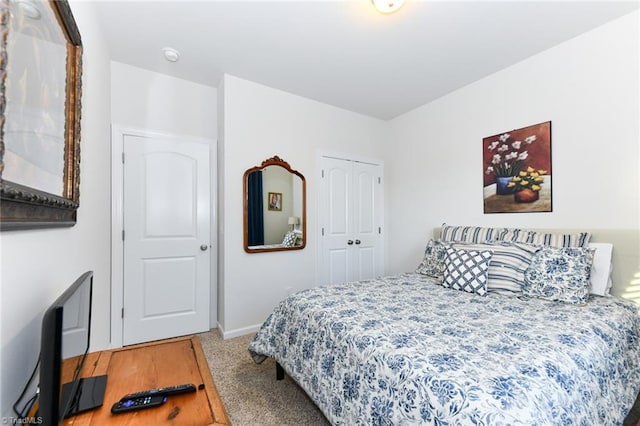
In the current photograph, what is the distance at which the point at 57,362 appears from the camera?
2.05 feet

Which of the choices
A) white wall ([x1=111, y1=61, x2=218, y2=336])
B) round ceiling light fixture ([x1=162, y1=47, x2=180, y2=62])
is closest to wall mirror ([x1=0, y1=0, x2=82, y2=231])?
round ceiling light fixture ([x1=162, y1=47, x2=180, y2=62])

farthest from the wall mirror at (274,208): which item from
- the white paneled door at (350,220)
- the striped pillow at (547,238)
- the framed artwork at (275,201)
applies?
the striped pillow at (547,238)

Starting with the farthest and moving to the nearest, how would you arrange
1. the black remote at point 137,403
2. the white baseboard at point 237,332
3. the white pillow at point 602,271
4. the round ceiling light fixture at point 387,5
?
the white baseboard at point 237,332, the white pillow at point 602,271, the round ceiling light fixture at point 387,5, the black remote at point 137,403

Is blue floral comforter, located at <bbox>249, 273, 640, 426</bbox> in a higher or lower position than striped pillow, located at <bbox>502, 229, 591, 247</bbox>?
lower

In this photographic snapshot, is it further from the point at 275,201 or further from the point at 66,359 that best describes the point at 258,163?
the point at 66,359

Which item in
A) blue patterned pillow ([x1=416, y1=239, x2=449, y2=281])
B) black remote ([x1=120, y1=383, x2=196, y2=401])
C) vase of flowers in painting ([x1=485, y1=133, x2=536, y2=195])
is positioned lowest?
black remote ([x1=120, y1=383, x2=196, y2=401])

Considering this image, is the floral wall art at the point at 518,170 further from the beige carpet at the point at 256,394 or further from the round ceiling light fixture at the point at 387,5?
the beige carpet at the point at 256,394

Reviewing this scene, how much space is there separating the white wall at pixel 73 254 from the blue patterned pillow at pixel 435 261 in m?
2.52

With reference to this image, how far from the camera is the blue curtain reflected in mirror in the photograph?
2939mm

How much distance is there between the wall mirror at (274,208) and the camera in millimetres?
2949

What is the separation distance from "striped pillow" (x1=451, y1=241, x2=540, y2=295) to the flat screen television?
235cm

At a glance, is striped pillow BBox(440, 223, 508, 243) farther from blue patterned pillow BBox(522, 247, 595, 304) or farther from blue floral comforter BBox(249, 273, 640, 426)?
blue floral comforter BBox(249, 273, 640, 426)

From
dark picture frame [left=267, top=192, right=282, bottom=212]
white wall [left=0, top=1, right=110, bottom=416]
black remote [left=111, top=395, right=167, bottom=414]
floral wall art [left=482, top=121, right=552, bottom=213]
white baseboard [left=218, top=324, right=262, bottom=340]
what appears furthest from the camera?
dark picture frame [left=267, top=192, right=282, bottom=212]

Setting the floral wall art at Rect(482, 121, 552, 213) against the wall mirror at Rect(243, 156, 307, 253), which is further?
the wall mirror at Rect(243, 156, 307, 253)
